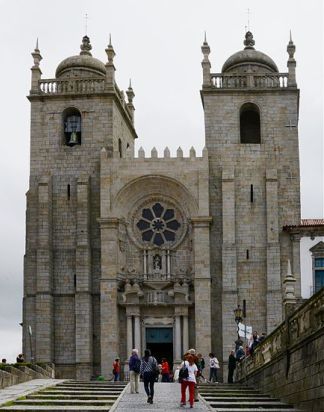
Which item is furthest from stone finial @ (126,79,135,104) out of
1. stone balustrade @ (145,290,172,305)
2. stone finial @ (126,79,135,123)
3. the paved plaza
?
the paved plaza

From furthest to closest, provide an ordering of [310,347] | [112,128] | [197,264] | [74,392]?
[112,128] < [197,264] < [74,392] < [310,347]

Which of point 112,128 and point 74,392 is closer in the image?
point 74,392

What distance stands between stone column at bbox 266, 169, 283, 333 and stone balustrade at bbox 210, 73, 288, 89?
5.27 metres

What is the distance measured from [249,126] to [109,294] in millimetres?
13053

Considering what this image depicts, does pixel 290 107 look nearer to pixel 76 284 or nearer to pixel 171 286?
pixel 171 286

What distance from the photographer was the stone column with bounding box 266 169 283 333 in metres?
48.2

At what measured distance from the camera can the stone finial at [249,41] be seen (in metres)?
55.5

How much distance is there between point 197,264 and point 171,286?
2158 mm

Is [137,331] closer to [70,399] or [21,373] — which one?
[21,373]

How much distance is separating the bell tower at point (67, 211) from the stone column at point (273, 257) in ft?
26.5

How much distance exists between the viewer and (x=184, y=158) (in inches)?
1986

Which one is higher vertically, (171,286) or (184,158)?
(184,158)

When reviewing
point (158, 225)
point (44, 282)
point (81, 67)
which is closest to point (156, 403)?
point (44, 282)

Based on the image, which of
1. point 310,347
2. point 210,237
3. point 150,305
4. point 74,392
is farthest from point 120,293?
point 310,347
